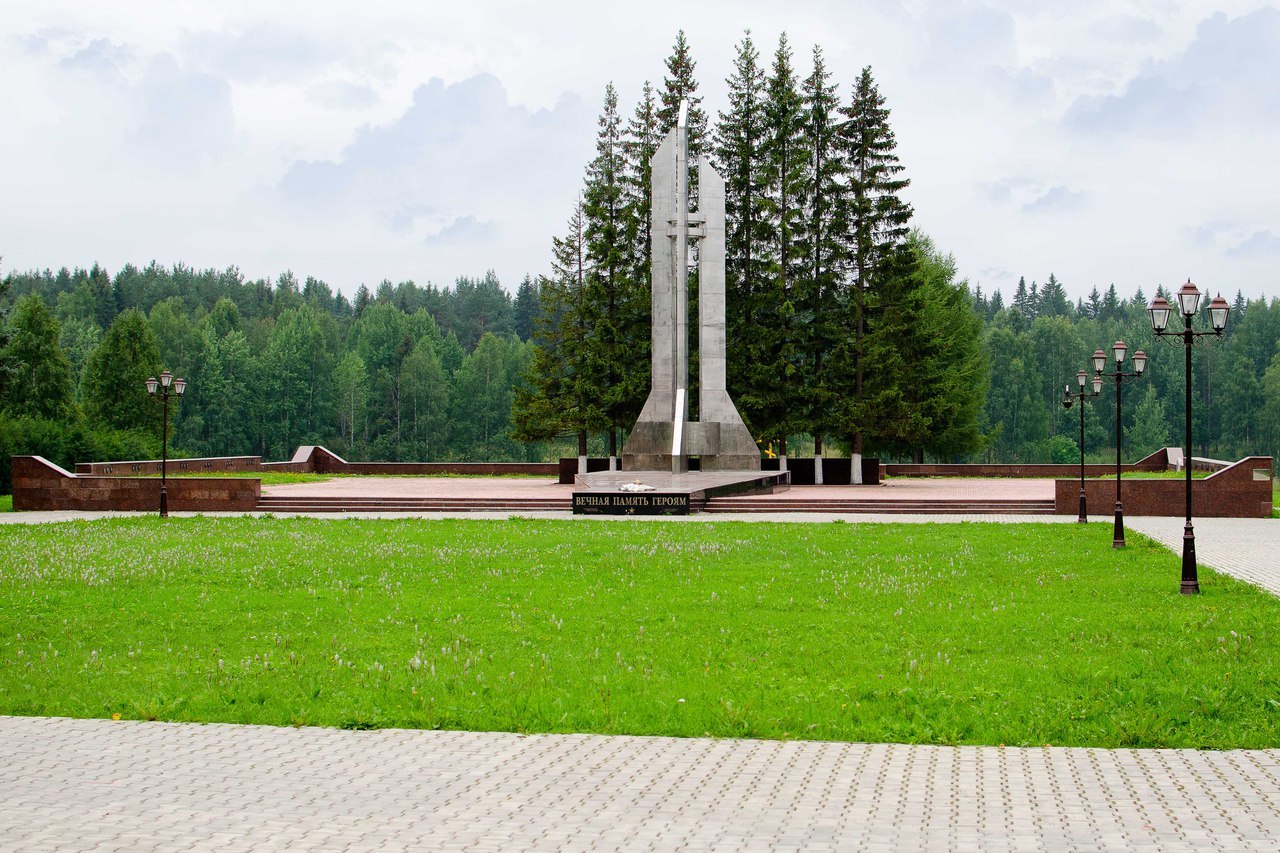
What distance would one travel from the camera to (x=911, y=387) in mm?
39688

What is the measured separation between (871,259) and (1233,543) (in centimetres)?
2083

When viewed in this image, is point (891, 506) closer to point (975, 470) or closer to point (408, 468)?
point (975, 470)

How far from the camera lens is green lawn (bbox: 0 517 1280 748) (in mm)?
6871

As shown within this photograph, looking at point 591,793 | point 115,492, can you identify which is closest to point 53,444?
point 115,492

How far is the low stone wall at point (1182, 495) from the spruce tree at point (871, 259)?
11942mm

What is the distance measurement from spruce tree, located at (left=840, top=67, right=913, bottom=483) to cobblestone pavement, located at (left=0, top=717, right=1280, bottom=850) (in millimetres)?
30939

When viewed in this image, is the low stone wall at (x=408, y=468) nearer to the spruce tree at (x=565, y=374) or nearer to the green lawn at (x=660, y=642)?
the spruce tree at (x=565, y=374)

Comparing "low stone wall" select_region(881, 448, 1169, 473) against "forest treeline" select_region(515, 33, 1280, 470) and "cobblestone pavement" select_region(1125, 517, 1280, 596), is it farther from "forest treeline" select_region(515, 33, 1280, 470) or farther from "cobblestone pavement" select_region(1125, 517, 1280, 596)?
"cobblestone pavement" select_region(1125, 517, 1280, 596)

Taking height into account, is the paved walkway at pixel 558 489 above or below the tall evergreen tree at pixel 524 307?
below

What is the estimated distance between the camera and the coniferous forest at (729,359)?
3712cm

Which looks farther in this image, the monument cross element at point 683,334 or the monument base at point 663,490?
the monument cross element at point 683,334

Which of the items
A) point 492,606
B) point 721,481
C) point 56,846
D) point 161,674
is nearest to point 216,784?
point 56,846

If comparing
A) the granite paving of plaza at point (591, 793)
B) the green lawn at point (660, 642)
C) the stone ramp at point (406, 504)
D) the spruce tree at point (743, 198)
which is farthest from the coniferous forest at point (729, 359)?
the granite paving of plaza at point (591, 793)

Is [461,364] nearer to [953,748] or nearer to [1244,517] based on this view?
[1244,517]
